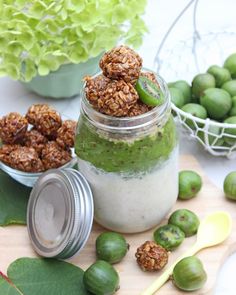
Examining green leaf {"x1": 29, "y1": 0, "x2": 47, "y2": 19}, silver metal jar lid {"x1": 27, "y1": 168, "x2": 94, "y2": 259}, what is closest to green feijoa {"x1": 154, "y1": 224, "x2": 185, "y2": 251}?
silver metal jar lid {"x1": 27, "y1": 168, "x2": 94, "y2": 259}

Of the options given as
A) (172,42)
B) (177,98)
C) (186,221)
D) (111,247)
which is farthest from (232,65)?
(111,247)

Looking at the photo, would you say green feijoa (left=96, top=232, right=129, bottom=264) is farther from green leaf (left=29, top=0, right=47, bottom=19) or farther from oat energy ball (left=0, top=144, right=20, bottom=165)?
green leaf (left=29, top=0, right=47, bottom=19)

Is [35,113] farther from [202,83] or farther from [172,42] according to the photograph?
[172,42]

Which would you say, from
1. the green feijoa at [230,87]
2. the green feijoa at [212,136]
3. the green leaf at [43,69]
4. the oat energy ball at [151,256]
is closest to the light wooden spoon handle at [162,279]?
the oat energy ball at [151,256]

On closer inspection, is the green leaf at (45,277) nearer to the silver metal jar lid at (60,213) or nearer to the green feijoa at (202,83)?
the silver metal jar lid at (60,213)

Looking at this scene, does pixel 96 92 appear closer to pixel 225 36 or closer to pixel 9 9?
pixel 9 9

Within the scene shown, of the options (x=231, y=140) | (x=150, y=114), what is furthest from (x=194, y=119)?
(x=150, y=114)
